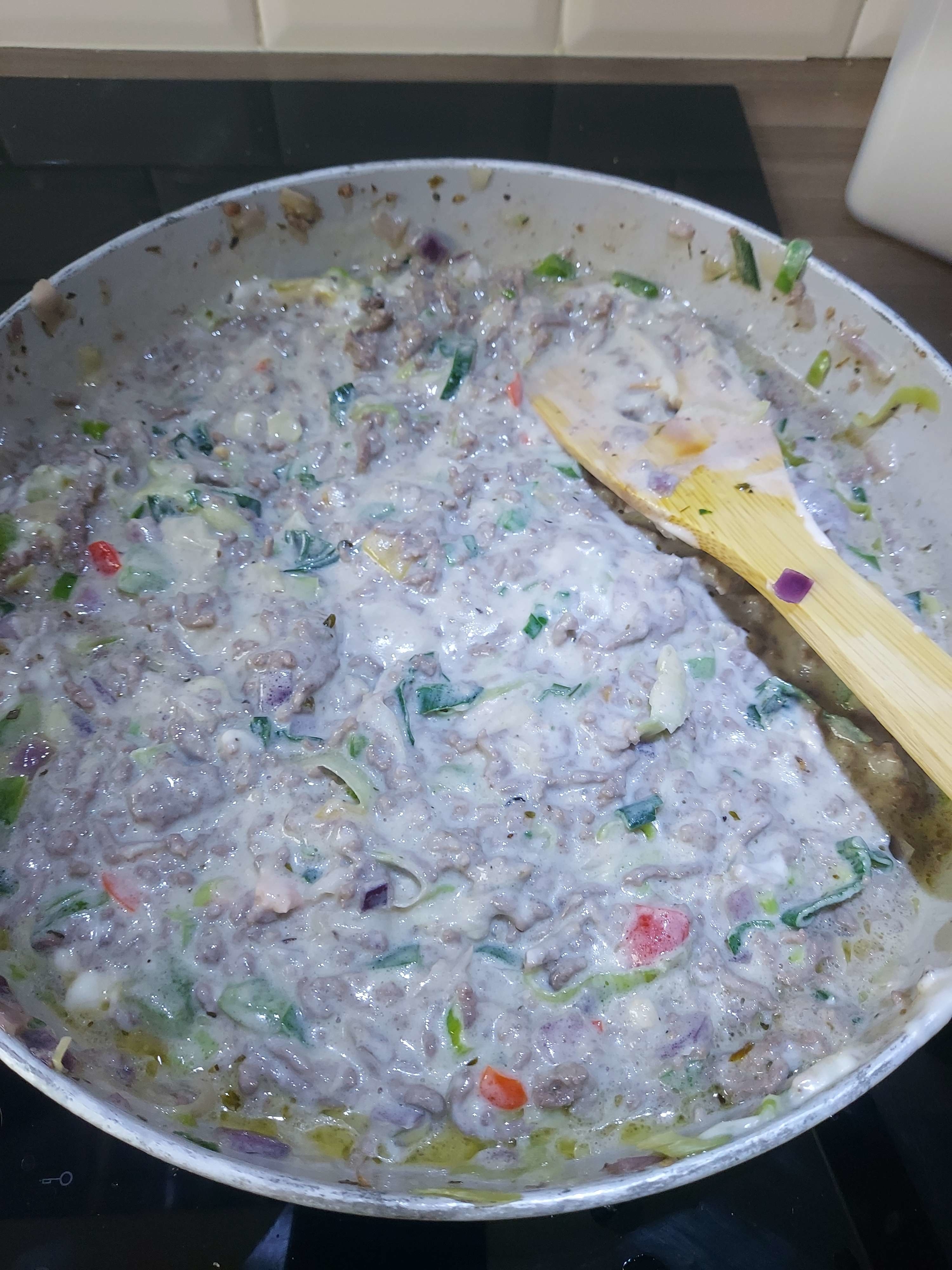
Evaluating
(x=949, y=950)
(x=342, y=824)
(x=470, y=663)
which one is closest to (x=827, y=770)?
(x=949, y=950)

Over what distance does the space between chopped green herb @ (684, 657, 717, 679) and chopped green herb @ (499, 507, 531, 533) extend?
324 mm

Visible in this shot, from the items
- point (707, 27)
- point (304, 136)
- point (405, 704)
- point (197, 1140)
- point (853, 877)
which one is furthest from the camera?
point (707, 27)

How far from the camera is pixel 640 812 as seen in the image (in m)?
1.16

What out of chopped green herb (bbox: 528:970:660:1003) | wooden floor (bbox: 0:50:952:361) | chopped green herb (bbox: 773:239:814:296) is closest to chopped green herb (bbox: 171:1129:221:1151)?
chopped green herb (bbox: 528:970:660:1003)

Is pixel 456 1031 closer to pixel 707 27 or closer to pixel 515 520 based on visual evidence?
pixel 515 520

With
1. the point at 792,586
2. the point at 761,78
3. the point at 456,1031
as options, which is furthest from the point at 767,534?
the point at 761,78

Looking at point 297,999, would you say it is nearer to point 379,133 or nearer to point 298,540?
point 298,540

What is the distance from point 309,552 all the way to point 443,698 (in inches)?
12.8

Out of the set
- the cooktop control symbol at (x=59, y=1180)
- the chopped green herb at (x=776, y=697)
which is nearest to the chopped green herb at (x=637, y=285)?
the chopped green herb at (x=776, y=697)

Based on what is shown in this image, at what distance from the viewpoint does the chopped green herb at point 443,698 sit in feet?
4.06

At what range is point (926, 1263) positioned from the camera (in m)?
0.94

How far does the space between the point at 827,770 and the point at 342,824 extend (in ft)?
2.12

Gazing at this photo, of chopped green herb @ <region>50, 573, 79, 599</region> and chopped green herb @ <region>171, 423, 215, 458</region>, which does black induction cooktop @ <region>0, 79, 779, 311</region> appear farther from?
chopped green herb @ <region>50, 573, 79, 599</region>

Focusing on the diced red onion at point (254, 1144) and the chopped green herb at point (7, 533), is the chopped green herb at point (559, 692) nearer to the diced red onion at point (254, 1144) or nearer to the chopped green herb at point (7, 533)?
the diced red onion at point (254, 1144)
